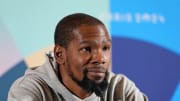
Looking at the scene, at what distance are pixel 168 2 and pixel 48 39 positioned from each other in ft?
1.87

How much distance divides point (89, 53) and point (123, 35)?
2.99 feet

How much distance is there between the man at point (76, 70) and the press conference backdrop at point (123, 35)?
0.66 metres

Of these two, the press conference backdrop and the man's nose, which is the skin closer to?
the man's nose

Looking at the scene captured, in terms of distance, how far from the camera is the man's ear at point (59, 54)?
2.98ft

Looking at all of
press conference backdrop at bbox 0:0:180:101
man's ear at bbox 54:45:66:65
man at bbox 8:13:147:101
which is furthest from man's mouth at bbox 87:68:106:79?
press conference backdrop at bbox 0:0:180:101

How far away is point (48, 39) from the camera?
1637 mm

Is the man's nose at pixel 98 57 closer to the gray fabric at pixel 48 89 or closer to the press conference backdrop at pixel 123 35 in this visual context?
the gray fabric at pixel 48 89

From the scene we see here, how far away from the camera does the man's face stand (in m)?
0.83

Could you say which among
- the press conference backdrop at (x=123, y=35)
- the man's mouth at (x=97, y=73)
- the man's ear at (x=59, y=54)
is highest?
the man's ear at (x=59, y=54)

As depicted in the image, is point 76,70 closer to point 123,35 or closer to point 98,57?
point 98,57

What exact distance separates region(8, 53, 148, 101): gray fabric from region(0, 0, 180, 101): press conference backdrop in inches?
26.1

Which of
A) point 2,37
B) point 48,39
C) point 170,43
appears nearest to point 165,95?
point 170,43

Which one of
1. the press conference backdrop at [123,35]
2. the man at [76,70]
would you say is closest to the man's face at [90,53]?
the man at [76,70]

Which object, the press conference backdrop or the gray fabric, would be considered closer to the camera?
the gray fabric
